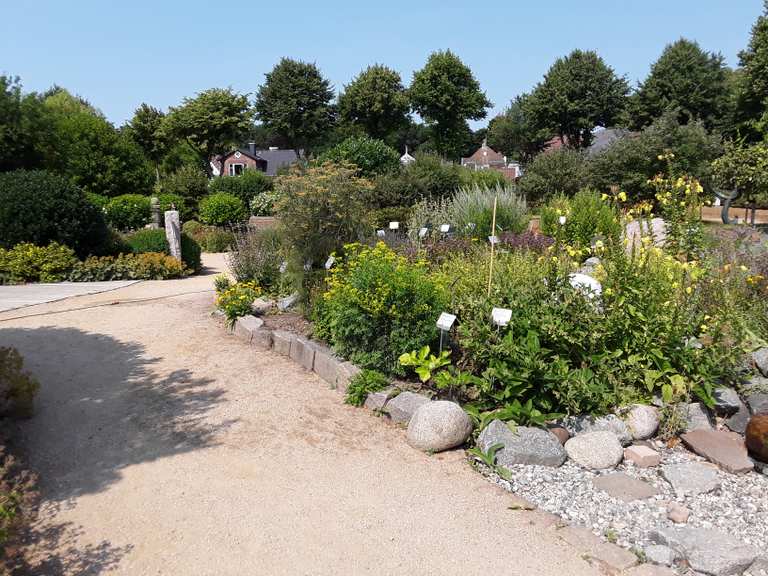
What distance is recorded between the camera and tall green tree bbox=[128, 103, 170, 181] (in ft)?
118

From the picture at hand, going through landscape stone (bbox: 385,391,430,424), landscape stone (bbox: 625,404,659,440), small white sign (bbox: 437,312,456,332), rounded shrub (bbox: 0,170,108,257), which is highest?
rounded shrub (bbox: 0,170,108,257)

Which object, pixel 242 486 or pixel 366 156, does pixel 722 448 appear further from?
pixel 366 156

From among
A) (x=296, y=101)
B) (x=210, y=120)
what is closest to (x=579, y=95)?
(x=296, y=101)

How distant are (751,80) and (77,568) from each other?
98.0ft

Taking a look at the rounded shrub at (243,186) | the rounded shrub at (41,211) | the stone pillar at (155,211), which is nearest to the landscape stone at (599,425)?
the rounded shrub at (41,211)

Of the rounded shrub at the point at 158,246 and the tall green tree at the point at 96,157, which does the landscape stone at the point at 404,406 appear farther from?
Result: the tall green tree at the point at 96,157

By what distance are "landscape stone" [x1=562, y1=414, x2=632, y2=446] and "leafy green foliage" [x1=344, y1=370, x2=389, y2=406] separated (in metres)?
1.52

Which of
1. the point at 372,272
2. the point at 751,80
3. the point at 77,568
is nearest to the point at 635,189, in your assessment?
the point at 751,80

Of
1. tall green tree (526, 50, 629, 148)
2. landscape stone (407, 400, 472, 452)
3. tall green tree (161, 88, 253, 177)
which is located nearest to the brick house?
tall green tree (161, 88, 253, 177)

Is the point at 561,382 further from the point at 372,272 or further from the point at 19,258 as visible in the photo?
the point at 19,258

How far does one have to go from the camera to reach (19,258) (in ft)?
32.6

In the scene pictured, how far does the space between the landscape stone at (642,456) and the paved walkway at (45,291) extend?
25.9ft

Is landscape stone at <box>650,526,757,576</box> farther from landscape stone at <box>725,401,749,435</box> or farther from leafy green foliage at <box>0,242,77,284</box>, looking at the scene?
leafy green foliage at <box>0,242,77,284</box>

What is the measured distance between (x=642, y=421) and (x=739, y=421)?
0.87 metres
